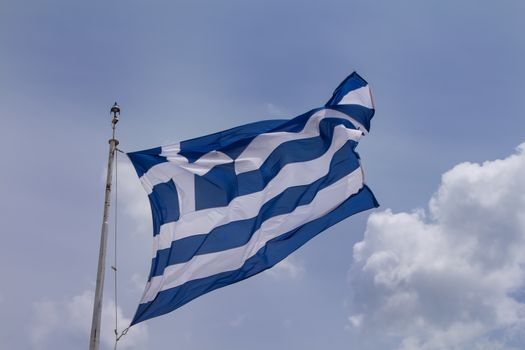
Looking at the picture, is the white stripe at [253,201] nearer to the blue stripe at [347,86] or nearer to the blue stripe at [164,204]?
the blue stripe at [164,204]

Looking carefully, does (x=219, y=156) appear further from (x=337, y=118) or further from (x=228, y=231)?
(x=337, y=118)

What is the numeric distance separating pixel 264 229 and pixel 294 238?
1.04 metres

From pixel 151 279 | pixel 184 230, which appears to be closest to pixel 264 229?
pixel 184 230

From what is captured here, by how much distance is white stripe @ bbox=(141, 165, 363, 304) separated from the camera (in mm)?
21453

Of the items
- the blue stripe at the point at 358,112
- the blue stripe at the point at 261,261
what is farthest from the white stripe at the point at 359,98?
the blue stripe at the point at 261,261

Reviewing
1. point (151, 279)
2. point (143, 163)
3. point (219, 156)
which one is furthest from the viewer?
point (219, 156)

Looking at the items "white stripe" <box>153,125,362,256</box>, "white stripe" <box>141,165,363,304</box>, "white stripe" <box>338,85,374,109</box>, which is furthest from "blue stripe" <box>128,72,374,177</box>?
"white stripe" <box>141,165,363,304</box>

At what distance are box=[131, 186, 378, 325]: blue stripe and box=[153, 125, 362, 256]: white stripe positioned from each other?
1.35 m

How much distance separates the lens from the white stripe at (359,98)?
25248mm

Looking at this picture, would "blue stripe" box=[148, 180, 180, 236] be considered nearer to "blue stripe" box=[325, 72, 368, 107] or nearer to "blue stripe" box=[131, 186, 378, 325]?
"blue stripe" box=[131, 186, 378, 325]

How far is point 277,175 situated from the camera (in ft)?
80.8

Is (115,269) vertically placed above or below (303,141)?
below

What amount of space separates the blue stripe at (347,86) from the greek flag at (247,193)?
0.04m

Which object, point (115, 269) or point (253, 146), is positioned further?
point (253, 146)
